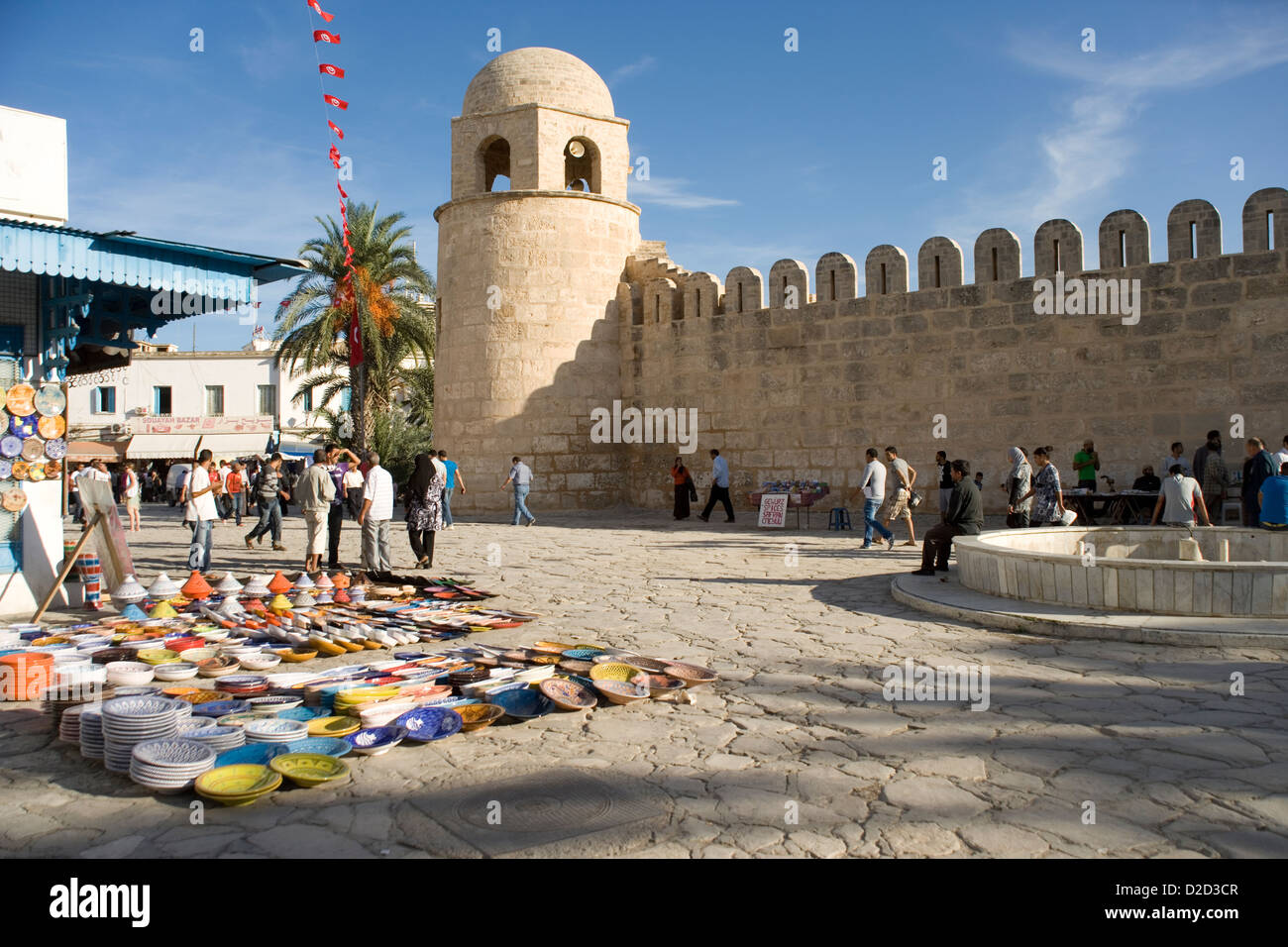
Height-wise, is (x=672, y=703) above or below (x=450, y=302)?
below

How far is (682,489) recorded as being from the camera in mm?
17141

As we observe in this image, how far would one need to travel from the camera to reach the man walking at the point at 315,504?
10.1 meters

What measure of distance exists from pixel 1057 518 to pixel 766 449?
7.90 m

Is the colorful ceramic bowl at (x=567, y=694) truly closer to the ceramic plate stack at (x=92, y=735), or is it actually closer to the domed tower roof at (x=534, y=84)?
the ceramic plate stack at (x=92, y=735)

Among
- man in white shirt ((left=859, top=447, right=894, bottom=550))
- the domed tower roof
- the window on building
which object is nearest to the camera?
man in white shirt ((left=859, top=447, right=894, bottom=550))

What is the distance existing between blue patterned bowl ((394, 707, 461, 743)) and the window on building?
39.4 metres

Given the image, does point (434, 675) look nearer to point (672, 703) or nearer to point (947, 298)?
point (672, 703)

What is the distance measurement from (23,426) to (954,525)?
844cm

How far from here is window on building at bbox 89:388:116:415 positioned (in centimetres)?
3750

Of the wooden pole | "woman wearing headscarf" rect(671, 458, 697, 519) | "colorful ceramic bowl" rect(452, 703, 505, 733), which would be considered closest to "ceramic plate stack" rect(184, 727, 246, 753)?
"colorful ceramic bowl" rect(452, 703, 505, 733)

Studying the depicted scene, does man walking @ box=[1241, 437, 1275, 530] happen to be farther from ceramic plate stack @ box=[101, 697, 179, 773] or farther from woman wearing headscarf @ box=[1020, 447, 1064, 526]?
ceramic plate stack @ box=[101, 697, 179, 773]
